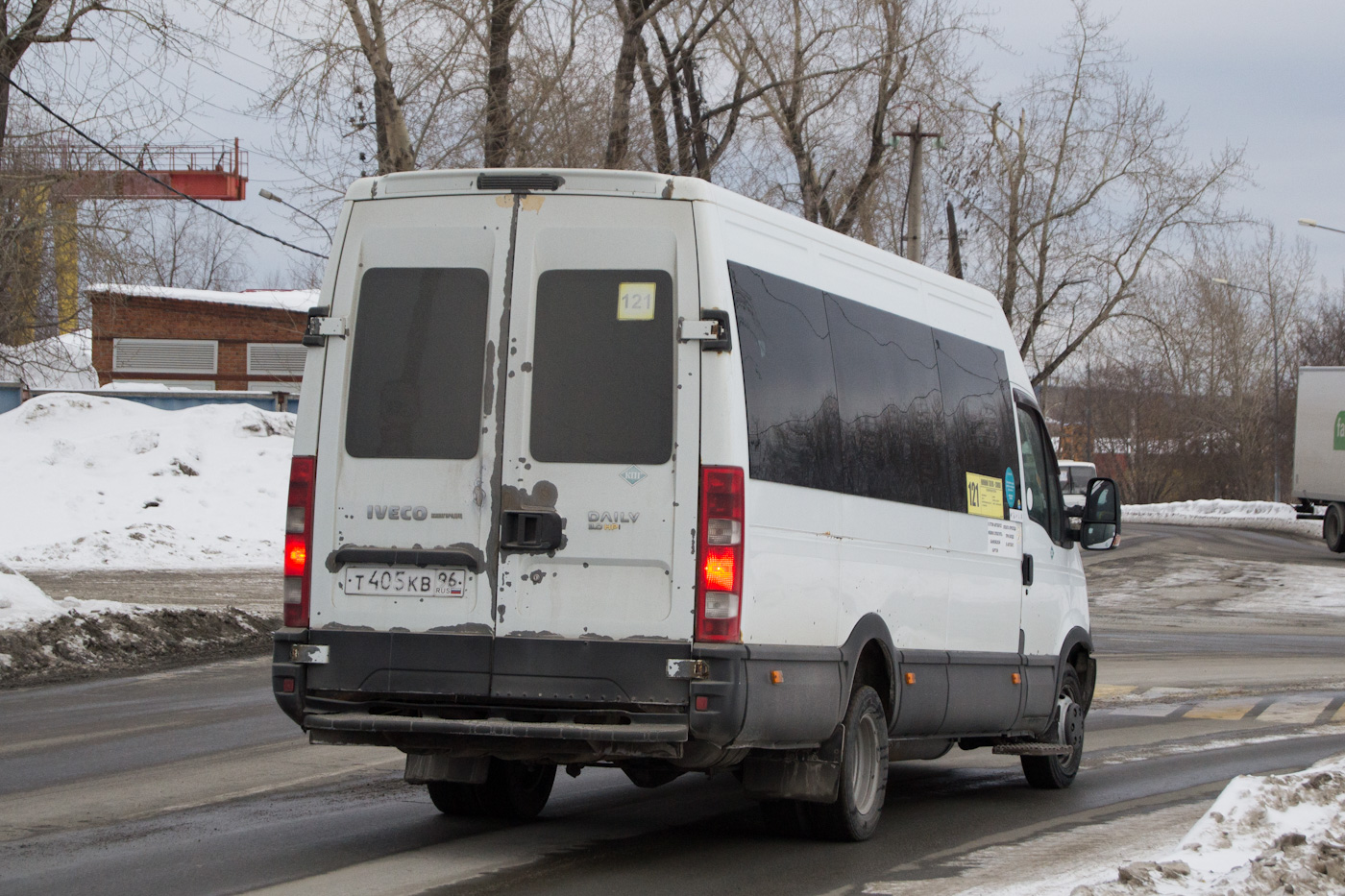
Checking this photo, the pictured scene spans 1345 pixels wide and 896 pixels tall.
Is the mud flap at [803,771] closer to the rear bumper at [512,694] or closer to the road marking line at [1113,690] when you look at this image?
the rear bumper at [512,694]

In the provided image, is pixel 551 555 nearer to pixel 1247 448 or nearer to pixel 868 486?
pixel 868 486

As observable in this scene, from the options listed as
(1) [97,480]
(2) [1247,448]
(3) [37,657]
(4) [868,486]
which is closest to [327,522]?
(4) [868,486]

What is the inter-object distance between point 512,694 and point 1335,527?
3396cm

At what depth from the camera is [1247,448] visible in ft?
235

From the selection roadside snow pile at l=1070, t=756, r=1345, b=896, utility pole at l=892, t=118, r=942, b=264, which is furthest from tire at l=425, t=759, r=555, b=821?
utility pole at l=892, t=118, r=942, b=264

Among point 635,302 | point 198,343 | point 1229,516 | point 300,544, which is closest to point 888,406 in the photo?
point 635,302

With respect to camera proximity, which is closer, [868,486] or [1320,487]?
[868,486]

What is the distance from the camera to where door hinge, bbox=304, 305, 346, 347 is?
6172 mm

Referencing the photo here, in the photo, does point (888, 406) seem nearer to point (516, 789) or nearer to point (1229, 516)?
point (516, 789)

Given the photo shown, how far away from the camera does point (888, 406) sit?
7098 mm

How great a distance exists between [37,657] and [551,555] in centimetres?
912

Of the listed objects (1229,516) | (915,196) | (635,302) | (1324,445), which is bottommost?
(1229,516)

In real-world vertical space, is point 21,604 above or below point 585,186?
below

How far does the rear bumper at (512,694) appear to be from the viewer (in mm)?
5680
